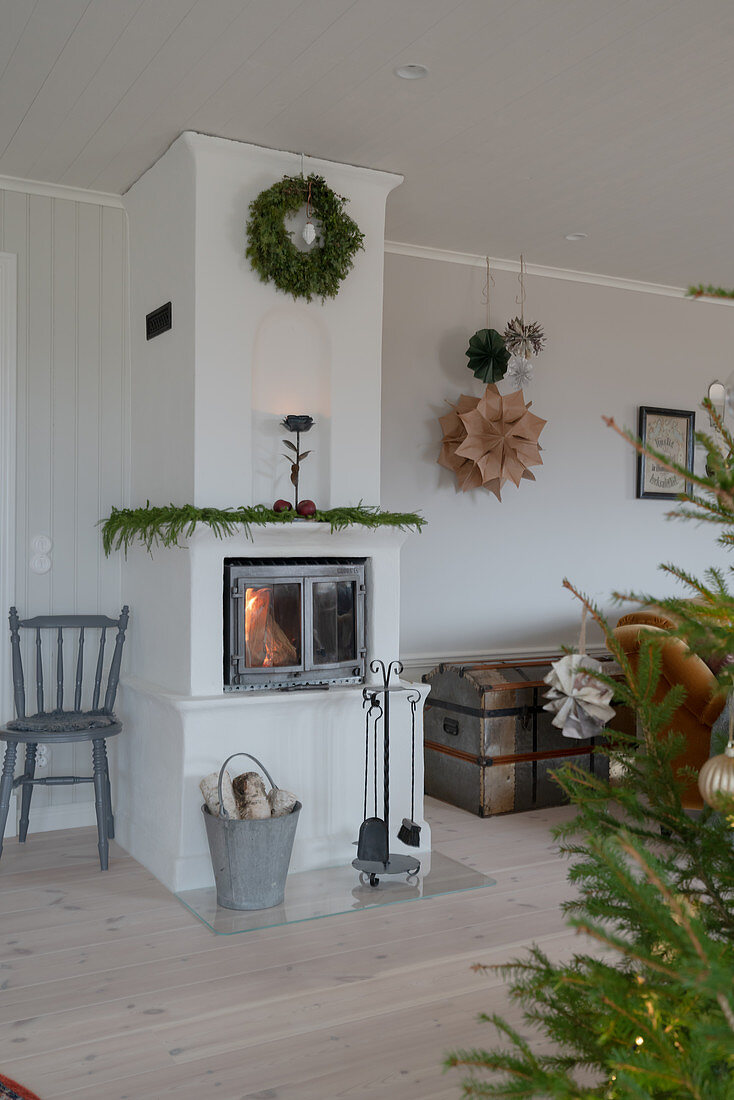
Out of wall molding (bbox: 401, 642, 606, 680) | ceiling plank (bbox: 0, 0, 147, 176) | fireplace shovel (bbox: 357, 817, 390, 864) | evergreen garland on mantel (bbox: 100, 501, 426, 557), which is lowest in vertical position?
fireplace shovel (bbox: 357, 817, 390, 864)

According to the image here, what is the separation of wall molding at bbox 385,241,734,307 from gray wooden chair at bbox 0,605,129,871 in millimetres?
2373

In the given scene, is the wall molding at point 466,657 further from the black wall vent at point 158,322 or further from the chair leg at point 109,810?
the black wall vent at point 158,322

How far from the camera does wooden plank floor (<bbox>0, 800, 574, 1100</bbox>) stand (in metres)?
2.24

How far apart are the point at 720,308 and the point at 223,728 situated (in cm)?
433

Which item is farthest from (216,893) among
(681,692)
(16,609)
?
(681,692)

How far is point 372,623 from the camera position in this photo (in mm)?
3848

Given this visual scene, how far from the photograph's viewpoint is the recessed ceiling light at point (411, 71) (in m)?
3.06

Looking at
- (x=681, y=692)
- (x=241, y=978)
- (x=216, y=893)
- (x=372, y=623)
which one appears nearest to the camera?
(x=681, y=692)

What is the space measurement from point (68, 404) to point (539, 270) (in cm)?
271

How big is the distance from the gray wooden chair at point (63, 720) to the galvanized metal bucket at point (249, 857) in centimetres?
61

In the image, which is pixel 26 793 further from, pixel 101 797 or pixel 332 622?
pixel 332 622

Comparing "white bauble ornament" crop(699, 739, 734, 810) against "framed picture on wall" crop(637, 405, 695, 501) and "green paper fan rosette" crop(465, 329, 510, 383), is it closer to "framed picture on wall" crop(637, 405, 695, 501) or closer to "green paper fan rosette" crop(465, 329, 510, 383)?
"green paper fan rosette" crop(465, 329, 510, 383)

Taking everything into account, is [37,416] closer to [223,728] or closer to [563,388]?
[223,728]

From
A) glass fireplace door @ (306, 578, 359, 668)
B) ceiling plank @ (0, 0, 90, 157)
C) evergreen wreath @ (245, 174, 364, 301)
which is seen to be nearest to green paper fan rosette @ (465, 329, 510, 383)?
evergreen wreath @ (245, 174, 364, 301)
